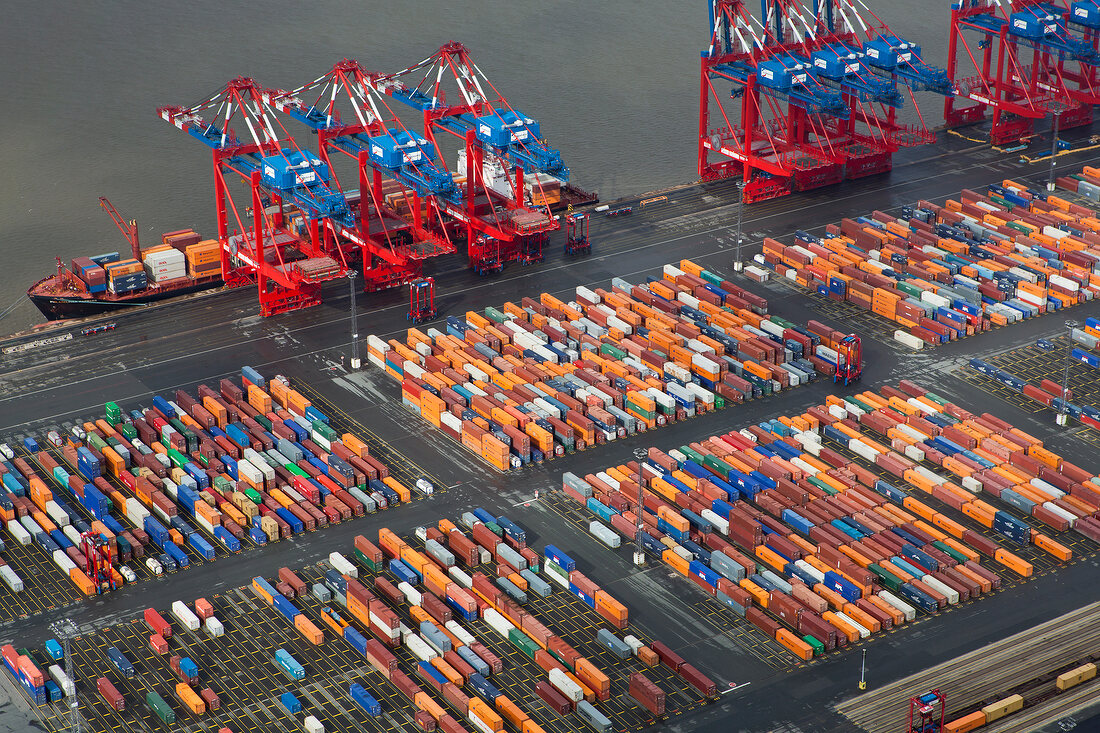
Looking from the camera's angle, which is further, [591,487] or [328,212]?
[328,212]

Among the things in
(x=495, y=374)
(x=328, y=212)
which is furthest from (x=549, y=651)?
(x=328, y=212)

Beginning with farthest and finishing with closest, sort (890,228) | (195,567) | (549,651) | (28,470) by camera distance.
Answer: (890,228)
(28,470)
(195,567)
(549,651)

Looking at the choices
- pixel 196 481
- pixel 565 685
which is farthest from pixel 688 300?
pixel 565 685

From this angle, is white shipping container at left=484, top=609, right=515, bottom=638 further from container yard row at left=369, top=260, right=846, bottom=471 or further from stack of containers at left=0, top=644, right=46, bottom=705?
stack of containers at left=0, top=644, right=46, bottom=705

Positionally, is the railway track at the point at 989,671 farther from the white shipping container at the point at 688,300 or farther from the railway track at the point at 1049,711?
the white shipping container at the point at 688,300

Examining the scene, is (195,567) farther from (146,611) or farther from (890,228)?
(890,228)

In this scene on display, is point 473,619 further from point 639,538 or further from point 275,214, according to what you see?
point 275,214
